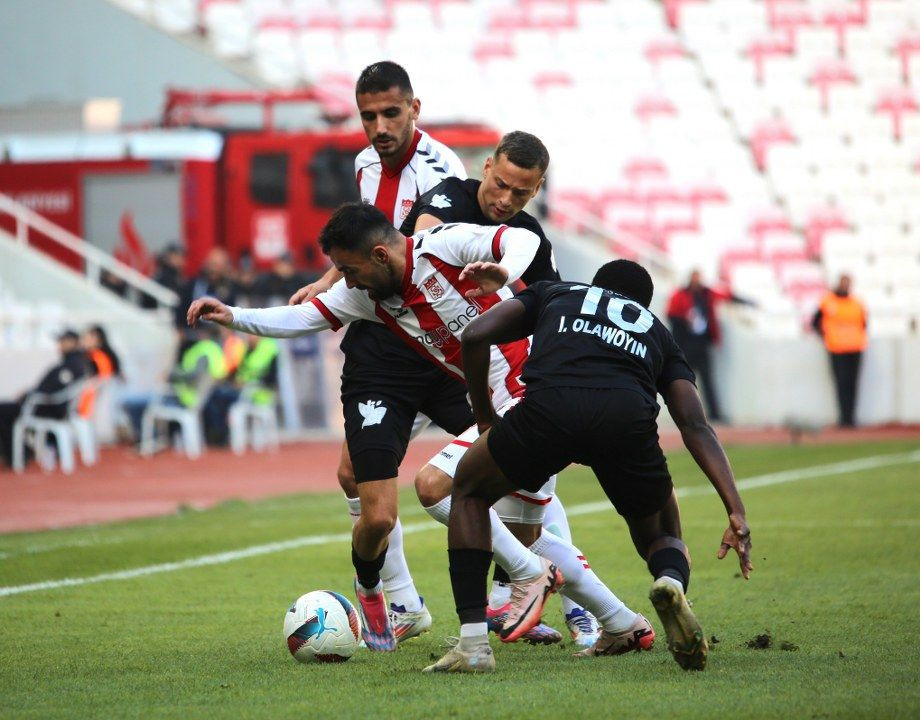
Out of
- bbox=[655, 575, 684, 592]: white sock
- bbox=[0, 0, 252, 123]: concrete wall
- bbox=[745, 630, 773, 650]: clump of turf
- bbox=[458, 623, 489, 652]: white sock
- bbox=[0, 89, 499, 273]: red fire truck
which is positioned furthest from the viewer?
bbox=[0, 0, 252, 123]: concrete wall

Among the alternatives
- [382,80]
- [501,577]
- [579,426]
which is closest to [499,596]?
[501,577]

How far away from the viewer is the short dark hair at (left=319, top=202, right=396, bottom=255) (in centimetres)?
597

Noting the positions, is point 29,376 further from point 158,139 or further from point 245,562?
point 245,562

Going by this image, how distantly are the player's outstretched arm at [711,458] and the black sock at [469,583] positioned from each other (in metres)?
0.85

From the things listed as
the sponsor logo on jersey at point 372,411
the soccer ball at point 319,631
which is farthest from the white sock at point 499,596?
the sponsor logo on jersey at point 372,411

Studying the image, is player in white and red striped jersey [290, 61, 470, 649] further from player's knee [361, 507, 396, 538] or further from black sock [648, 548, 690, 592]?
black sock [648, 548, 690, 592]

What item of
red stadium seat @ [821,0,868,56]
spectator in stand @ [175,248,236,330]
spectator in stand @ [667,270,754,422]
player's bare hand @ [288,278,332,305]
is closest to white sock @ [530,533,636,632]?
player's bare hand @ [288,278,332,305]

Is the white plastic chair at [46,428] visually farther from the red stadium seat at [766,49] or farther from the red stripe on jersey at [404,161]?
the red stadium seat at [766,49]

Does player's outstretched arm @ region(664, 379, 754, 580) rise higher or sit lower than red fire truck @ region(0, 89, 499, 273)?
lower

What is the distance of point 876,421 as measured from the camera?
21.8 m

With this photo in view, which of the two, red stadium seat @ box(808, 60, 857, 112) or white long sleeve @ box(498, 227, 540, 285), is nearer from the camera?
white long sleeve @ box(498, 227, 540, 285)

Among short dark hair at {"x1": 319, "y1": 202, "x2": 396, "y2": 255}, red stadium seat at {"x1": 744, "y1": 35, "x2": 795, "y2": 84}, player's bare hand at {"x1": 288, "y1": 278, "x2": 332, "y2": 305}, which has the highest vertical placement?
red stadium seat at {"x1": 744, "y1": 35, "x2": 795, "y2": 84}

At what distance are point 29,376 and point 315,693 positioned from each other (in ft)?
45.9

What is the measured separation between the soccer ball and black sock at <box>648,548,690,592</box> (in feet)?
4.16
